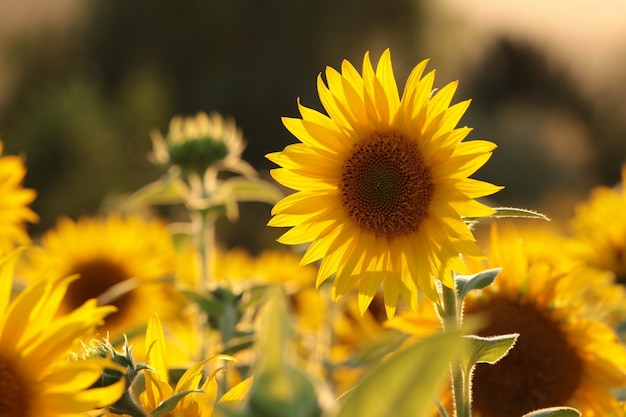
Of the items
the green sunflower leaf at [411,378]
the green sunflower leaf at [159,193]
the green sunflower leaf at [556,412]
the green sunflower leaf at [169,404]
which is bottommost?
the green sunflower leaf at [556,412]

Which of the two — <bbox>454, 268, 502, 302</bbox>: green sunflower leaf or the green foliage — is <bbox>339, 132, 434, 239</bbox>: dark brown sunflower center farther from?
the green foliage

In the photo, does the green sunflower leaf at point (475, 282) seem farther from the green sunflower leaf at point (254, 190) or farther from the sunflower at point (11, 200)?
the sunflower at point (11, 200)

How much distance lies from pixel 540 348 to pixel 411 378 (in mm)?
670

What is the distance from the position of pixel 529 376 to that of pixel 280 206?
33 cm

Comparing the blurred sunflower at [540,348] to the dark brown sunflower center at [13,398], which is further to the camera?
the blurred sunflower at [540,348]

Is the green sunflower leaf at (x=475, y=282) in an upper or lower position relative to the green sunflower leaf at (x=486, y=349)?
upper

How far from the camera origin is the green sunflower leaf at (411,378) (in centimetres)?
29

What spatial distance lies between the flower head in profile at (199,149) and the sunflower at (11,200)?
241 millimetres

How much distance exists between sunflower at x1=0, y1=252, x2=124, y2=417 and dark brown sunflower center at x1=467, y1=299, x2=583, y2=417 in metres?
0.47

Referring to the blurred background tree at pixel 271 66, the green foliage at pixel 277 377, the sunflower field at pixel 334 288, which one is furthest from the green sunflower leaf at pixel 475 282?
the blurred background tree at pixel 271 66

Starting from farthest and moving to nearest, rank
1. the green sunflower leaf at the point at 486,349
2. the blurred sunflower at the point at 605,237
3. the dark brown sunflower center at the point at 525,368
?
the blurred sunflower at the point at 605,237, the dark brown sunflower center at the point at 525,368, the green sunflower leaf at the point at 486,349

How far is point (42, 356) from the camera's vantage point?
56 centimetres

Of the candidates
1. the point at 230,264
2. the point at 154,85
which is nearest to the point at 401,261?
the point at 230,264

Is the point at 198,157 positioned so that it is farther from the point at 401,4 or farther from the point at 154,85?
the point at 401,4
